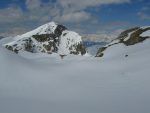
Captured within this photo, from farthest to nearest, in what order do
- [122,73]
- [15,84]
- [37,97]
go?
[122,73] → [15,84] → [37,97]

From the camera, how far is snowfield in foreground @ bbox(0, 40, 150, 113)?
16641 mm

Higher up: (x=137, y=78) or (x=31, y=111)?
(x=137, y=78)

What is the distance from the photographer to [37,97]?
A: 1822cm

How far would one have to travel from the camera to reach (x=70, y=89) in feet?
68.0

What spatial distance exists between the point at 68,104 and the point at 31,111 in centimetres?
267

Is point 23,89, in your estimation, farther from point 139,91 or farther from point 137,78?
point 137,78

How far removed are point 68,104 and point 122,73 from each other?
35.1 ft

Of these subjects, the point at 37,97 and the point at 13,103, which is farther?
the point at 37,97

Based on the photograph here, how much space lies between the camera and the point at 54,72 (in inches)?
968

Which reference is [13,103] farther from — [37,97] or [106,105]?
[106,105]

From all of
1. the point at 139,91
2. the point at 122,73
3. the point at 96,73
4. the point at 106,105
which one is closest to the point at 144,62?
the point at 122,73

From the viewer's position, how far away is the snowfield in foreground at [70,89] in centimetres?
1664

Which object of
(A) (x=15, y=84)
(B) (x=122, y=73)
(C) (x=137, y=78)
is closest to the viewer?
(A) (x=15, y=84)

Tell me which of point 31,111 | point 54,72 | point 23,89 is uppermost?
point 54,72
